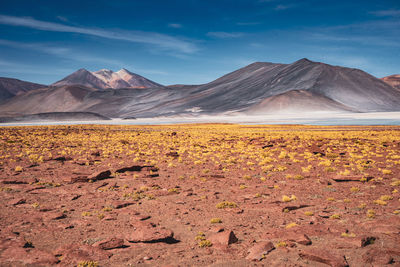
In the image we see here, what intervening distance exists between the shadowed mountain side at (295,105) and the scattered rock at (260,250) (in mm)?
177303

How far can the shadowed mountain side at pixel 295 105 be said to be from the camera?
18125cm

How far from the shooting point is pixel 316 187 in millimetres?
14883

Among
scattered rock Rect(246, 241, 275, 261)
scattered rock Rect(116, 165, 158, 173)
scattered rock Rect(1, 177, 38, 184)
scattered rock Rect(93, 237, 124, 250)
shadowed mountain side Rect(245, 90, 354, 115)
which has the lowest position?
scattered rock Rect(93, 237, 124, 250)

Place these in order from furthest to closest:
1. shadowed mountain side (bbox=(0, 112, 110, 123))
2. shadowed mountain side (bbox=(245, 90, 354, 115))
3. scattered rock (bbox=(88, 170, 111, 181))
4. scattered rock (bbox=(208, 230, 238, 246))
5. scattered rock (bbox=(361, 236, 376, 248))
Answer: shadowed mountain side (bbox=(245, 90, 354, 115)) < shadowed mountain side (bbox=(0, 112, 110, 123)) < scattered rock (bbox=(88, 170, 111, 181)) < scattered rock (bbox=(208, 230, 238, 246)) < scattered rock (bbox=(361, 236, 376, 248))

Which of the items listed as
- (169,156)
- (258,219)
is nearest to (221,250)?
(258,219)

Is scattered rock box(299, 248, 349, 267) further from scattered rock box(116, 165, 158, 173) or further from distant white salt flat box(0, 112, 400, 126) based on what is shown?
distant white salt flat box(0, 112, 400, 126)

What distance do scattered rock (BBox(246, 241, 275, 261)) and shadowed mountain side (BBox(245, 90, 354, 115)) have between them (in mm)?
177303

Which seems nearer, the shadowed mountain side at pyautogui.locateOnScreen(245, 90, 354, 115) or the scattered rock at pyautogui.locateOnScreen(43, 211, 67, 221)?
the scattered rock at pyautogui.locateOnScreen(43, 211, 67, 221)

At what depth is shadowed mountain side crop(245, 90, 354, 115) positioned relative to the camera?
595 feet

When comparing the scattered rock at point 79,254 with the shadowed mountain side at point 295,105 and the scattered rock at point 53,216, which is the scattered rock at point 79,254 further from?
the shadowed mountain side at point 295,105

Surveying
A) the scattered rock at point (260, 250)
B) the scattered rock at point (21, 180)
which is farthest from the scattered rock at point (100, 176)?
the scattered rock at point (260, 250)

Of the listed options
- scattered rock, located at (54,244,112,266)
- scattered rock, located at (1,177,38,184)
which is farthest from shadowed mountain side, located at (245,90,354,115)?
scattered rock, located at (54,244,112,266)

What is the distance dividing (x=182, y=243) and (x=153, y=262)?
1.28 meters

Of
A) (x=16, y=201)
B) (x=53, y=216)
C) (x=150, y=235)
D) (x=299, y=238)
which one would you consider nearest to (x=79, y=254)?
(x=150, y=235)
